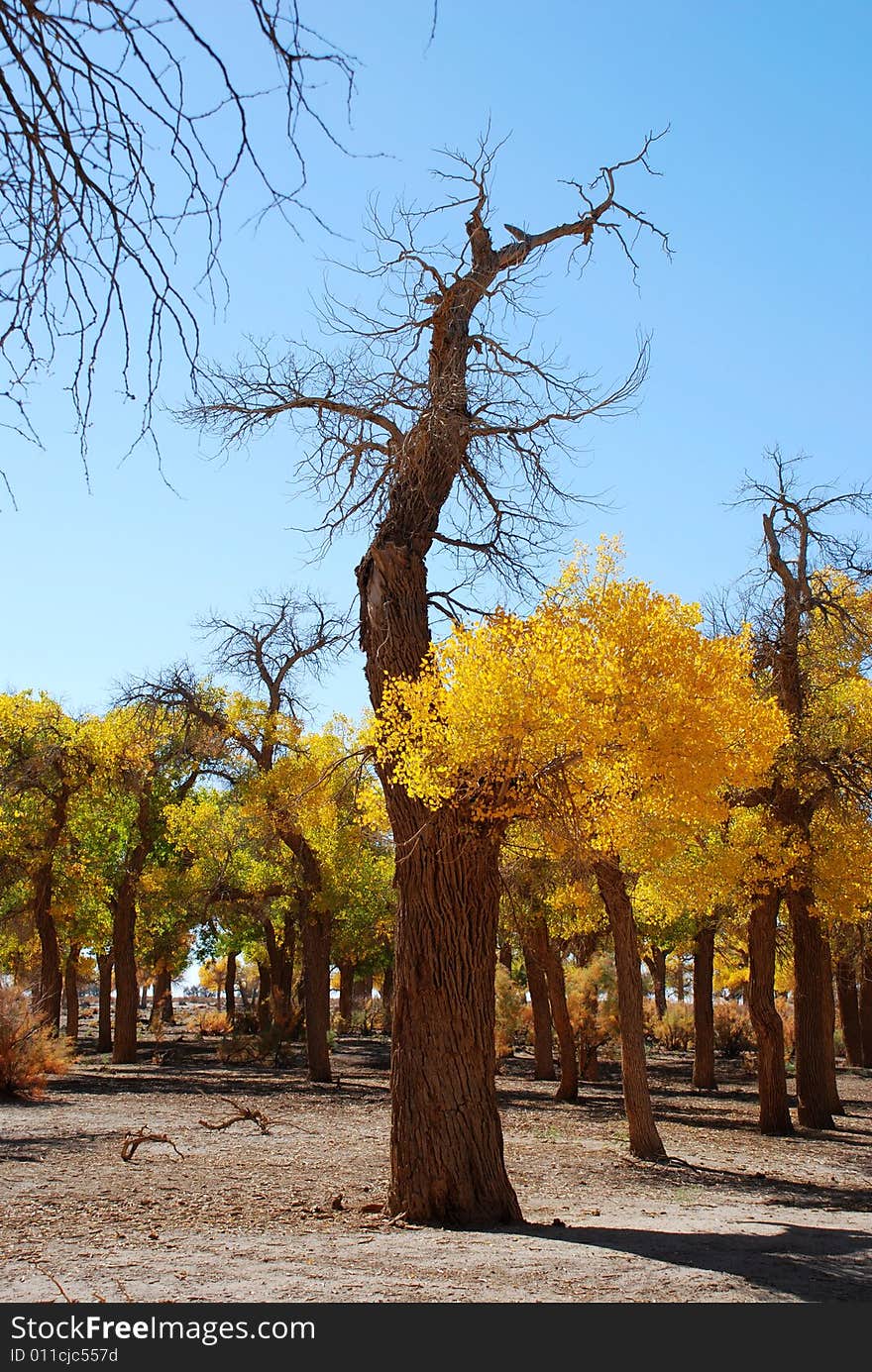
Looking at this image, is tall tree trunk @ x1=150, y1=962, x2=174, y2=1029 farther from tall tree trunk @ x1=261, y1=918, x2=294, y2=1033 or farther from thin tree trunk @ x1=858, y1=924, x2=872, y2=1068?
thin tree trunk @ x1=858, y1=924, x2=872, y2=1068

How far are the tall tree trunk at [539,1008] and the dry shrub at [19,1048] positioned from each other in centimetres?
920

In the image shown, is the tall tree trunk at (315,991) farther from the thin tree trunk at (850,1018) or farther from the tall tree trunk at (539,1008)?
the thin tree trunk at (850,1018)

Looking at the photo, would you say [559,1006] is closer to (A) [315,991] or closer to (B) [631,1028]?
(A) [315,991]

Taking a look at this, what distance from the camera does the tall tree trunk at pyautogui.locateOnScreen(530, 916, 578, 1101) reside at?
20.0 metres

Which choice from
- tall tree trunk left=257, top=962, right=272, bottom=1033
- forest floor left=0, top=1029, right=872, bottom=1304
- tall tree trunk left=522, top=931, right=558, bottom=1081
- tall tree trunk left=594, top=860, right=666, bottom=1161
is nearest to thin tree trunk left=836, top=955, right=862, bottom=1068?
tall tree trunk left=522, top=931, right=558, bottom=1081

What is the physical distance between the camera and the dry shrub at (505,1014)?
30047 mm

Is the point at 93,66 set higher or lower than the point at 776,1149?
higher

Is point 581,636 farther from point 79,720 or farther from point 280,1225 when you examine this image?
point 79,720

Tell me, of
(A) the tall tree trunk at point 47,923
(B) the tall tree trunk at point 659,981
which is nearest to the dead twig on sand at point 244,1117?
(A) the tall tree trunk at point 47,923

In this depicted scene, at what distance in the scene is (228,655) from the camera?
21.3 meters

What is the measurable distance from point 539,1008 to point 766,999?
28.4ft

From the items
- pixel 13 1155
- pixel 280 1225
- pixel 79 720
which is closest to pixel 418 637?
pixel 280 1225

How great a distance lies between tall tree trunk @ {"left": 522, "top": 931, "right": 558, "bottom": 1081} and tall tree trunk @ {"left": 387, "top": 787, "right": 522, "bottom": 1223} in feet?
40.2
